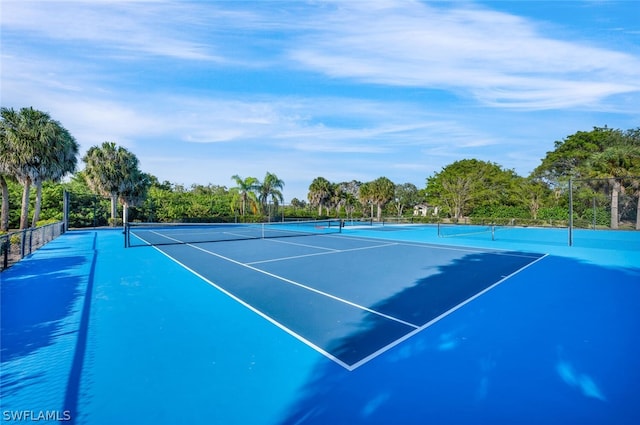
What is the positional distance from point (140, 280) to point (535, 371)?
306 inches

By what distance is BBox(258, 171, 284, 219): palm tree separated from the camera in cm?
3659

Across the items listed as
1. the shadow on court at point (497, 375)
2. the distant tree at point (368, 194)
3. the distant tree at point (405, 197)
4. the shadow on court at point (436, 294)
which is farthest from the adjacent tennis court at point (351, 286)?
the distant tree at point (405, 197)

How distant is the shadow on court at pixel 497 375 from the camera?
2.71 meters

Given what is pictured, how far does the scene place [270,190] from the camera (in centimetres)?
3691

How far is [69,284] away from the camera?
7051 mm

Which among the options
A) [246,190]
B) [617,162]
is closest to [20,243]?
[246,190]

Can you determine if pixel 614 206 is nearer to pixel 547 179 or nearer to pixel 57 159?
pixel 547 179

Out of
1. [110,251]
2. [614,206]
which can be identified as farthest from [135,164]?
[614,206]

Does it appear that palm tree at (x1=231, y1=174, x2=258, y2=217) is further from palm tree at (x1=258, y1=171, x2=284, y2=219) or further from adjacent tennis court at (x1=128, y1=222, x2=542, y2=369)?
adjacent tennis court at (x1=128, y1=222, x2=542, y2=369)

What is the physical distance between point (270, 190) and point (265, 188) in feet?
2.05

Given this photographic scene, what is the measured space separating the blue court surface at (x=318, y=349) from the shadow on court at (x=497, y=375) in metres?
0.02

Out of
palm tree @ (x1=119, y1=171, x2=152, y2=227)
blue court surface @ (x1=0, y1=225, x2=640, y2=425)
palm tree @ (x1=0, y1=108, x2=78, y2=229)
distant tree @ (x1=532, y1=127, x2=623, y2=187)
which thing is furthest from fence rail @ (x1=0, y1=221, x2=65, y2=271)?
distant tree @ (x1=532, y1=127, x2=623, y2=187)

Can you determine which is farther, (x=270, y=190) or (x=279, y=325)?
(x=270, y=190)

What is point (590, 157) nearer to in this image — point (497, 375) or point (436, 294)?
point (436, 294)
